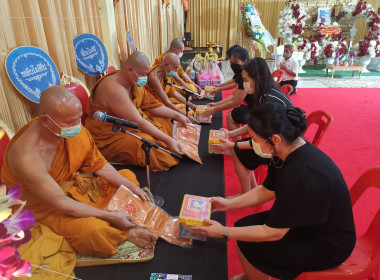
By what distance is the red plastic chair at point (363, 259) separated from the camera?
1207 millimetres

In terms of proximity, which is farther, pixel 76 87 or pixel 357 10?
pixel 357 10

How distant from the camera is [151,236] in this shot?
1562 millimetres

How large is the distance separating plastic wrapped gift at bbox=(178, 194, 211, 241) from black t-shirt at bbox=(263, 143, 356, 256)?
39 centimetres

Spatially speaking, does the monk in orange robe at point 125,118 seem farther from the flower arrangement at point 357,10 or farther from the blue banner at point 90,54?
the flower arrangement at point 357,10

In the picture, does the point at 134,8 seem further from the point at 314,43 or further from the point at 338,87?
the point at 314,43

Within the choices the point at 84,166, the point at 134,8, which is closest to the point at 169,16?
the point at 134,8

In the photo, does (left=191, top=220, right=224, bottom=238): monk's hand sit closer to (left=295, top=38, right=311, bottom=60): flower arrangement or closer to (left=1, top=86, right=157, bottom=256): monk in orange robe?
(left=1, top=86, right=157, bottom=256): monk in orange robe

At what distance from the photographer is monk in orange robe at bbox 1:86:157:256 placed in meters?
1.38

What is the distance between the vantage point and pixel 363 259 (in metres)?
1.29

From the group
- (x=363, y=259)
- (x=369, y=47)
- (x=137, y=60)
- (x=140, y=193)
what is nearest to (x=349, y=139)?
(x=363, y=259)

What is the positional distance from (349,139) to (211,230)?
295 cm

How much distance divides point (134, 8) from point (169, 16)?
9.69 feet

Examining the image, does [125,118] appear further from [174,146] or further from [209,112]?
[209,112]

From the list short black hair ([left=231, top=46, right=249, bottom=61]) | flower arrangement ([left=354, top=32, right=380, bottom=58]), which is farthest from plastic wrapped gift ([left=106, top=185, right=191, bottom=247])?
flower arrangement ([left=354, top=32, right=380, bottom=58])
